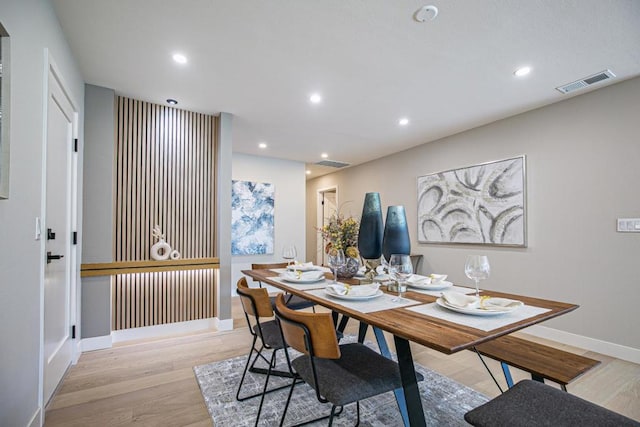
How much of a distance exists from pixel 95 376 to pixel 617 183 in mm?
4848

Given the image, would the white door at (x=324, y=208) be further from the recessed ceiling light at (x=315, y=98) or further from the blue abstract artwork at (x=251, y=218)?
the recessed ceiling light at (x=315, y=98)

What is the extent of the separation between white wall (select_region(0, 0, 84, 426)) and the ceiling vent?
159 inches

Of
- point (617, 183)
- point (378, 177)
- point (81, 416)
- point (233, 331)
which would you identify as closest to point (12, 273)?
point (81, 416)

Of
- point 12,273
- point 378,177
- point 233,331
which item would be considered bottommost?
point 233,331

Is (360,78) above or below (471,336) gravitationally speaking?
above

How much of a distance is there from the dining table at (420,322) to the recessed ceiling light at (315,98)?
2.26 m

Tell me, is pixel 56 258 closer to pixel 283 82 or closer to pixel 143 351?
pixel 143 351

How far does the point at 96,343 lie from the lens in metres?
2.98

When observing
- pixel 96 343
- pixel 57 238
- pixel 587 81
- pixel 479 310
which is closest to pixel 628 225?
pixel 587 81

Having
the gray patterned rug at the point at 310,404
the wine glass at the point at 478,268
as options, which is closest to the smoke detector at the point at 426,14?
the wine glass at the point at 478,268

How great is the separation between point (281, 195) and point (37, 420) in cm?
466

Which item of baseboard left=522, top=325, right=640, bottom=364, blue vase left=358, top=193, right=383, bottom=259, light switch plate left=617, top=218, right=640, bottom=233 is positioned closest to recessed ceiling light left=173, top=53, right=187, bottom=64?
blue vase left=358, top=193, right=383, bottom=259

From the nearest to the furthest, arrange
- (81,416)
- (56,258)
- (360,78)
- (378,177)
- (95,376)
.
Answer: (81,416), (56,258), (95,376), (360,78), (378,177)

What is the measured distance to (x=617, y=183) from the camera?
293 centimetres
